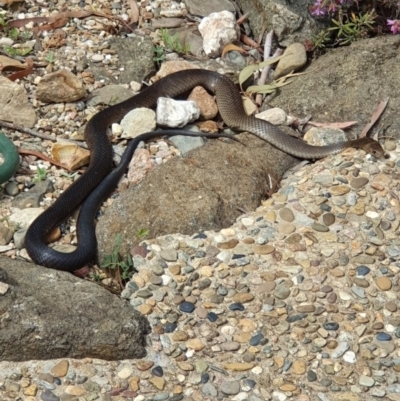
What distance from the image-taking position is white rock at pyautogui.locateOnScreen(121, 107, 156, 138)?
20.4 feet

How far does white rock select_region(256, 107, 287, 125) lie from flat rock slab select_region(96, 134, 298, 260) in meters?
0.57

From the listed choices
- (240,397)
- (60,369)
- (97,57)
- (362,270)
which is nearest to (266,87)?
(97,57)

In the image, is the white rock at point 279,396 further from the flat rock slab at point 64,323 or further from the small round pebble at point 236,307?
the flat rock slab at point 64,323

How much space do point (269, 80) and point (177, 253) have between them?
245 cm

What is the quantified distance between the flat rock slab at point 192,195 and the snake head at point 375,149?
63 centimetres

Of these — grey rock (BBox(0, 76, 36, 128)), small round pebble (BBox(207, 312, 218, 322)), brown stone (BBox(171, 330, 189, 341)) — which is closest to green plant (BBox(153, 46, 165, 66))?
grey rock (BBox(0, 76, 36, 128))

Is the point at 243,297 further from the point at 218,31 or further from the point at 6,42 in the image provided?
the point at 6,42

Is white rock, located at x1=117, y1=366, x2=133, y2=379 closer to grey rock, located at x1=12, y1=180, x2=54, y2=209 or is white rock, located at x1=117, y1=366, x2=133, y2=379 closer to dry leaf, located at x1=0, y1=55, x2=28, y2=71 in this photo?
grey rock, located at x1=12, y1=180, x2=54, y2=209

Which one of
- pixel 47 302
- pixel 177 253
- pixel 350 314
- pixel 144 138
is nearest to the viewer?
pixel 47 302

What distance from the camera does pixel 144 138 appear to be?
20.2ft

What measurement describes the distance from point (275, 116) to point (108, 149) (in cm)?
138

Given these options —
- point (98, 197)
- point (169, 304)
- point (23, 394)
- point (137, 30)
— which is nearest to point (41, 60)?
point (137, 30)

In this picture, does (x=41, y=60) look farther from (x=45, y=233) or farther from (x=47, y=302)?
(x=47, y=302)

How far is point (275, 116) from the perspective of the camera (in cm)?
650
